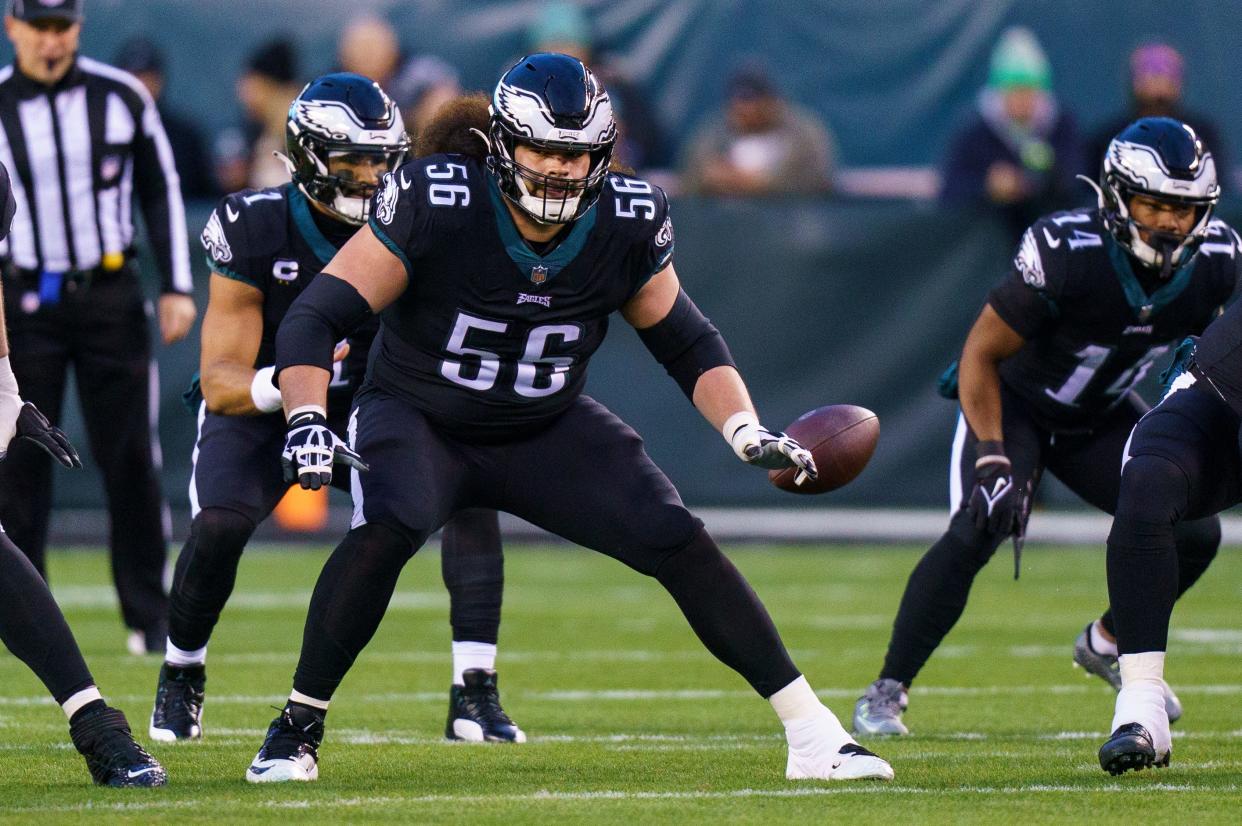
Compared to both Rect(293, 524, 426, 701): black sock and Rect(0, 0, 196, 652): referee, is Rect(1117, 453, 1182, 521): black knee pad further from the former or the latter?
Rect(0, 0, 196, 652): referee

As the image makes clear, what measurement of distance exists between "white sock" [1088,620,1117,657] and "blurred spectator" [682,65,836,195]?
18.1 ft

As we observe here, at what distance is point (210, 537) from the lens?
16.7 ft

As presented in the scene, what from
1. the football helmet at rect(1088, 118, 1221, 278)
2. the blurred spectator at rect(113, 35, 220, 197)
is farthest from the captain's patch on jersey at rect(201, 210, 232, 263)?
the blurred spectator at rect(113, 35, 220, 197)

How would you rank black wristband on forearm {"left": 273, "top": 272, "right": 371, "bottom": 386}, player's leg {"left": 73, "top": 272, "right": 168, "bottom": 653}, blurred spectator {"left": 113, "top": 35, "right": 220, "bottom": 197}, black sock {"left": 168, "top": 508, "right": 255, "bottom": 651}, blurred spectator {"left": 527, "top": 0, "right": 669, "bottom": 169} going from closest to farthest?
black wristband on forearm {"left": 273, "top": 272, "right": 371, "bottom": 386} < black sock {"left": 168, "top": 508, "right": 255, "bottom": 651} < player's leg {"left": 73, "top": 272, "right": 168, "bottom": 653} < blurred spectator {"left": 113, "top": 35, "right": 220, "bottom": 197} < blurred spectator {"left": 527, "top": 0, "right": 669, "bottom": 169}

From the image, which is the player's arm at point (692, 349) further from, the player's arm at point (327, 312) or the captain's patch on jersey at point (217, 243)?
the captain's patch on jersey at point (217, 243)

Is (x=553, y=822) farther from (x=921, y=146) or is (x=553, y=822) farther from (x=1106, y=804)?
(x=921, y=146)

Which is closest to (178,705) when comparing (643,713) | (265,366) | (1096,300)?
(265,366)

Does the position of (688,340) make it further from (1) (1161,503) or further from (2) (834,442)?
(1) (1161,503)

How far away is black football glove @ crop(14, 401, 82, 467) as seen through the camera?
442 centimetres

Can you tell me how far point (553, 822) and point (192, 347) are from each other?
7.11 m

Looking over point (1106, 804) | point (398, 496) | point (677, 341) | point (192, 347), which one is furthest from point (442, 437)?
point (192, 347)

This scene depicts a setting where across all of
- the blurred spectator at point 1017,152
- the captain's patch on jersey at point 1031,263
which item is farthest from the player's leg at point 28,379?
the blurred spectator at point 1017,152

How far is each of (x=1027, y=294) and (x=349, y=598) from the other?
200cm

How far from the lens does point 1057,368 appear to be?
5609 millimetres
